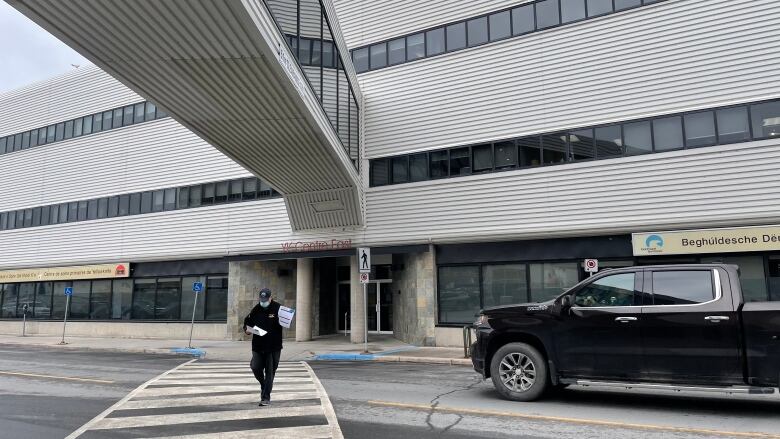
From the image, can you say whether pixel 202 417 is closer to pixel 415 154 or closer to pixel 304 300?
pixel 415 154

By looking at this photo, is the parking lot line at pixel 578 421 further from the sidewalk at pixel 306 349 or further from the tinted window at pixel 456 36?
the tinted window at pixel 456 36

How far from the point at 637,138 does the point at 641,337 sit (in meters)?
9.81

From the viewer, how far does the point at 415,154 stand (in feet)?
61.7

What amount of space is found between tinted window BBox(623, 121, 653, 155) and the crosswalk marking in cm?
1092

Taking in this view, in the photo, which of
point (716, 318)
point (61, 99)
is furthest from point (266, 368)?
point (61, 99)

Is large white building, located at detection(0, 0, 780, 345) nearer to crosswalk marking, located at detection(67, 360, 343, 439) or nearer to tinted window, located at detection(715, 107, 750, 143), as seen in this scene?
tinted window, located at detection(715, 107, 750, 143)

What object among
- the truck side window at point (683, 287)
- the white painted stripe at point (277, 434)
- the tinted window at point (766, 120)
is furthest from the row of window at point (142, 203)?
the truck side window at point (683, 287)

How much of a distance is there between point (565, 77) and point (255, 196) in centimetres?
1251

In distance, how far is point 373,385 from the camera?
10094mm

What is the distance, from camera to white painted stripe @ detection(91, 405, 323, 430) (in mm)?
6820

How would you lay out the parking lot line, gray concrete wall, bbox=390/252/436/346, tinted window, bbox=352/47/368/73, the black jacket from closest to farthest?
the parking lot line
the black jacket
gray concrete wall, bbox=390/252/436/346
tinted window, bbox=352/47/368/73

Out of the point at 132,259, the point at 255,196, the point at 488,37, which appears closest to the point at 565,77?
the point at 488,37

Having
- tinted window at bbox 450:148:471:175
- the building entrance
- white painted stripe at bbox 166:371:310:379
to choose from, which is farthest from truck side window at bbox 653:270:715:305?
the building entrance

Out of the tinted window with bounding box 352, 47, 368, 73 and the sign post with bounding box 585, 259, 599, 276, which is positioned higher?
the tinted window with bounding box 352, 47, 368, 73
